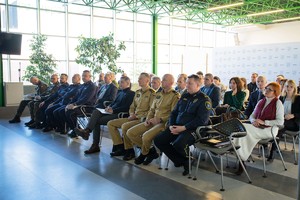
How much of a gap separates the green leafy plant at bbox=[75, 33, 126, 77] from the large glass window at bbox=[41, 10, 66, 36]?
132 cm

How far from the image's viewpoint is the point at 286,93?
4.59 m

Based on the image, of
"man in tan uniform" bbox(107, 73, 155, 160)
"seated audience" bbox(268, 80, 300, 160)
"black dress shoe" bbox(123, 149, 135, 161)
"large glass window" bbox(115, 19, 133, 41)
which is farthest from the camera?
"large glass window" bbox(115, 19, 133, 41)

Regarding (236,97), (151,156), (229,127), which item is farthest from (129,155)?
(236,97)

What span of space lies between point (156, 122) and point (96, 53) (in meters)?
7.52

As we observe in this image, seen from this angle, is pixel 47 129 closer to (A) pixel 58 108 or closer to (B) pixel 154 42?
(A) pixel 58 108

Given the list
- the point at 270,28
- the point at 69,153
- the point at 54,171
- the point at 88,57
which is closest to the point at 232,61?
the point at 88,57

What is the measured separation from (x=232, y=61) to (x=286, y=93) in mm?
8431

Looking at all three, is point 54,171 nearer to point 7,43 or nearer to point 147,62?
point 7,43

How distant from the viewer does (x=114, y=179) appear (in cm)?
362

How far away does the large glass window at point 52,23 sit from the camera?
11555 mm

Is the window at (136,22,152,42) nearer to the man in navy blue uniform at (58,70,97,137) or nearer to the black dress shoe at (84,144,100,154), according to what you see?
the man in navy blue uniform at (58,70,97,137)

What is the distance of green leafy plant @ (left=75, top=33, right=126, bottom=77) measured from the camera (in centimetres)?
1097

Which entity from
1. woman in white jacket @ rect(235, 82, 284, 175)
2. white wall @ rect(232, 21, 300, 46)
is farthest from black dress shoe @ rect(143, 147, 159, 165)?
white wall @ rect(232, 21, 300, 46)

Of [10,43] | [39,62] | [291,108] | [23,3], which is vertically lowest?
[291,108]
